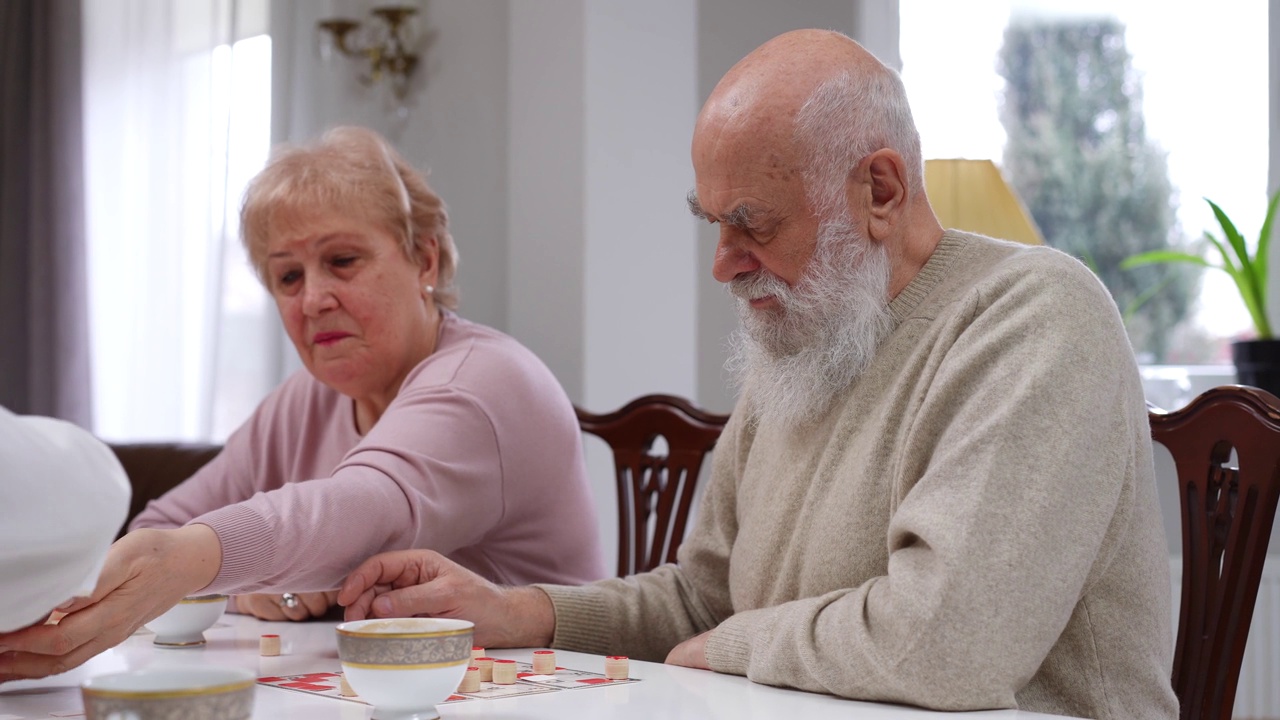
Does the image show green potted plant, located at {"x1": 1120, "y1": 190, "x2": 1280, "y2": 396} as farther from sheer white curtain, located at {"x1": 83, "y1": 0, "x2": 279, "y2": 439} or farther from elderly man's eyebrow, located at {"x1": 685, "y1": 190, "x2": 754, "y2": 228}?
sheer white curtain, located at {"x1": 83, "y1": 0, "x2": 279, "y2": 439}

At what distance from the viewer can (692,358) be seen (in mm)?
3482

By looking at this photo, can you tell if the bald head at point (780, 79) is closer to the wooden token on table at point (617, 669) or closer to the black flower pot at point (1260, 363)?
the wooden token on table at point (617, 669)

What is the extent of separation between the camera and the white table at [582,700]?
3.75 feet

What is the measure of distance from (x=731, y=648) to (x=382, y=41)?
2903mm

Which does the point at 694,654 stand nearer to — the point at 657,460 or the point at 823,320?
the point at 823,320

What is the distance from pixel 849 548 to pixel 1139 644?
301 mm

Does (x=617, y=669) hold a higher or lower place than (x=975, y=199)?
lower

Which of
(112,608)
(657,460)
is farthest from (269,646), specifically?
(657,460)

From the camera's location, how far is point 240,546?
4.74ft

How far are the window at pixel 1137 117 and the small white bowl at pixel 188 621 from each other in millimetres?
2956

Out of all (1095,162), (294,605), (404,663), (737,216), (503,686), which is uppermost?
(1095,162)

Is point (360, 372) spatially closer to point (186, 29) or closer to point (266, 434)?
point (266, 434)

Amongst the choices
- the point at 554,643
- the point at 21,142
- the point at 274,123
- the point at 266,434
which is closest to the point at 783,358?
the point at 554,643

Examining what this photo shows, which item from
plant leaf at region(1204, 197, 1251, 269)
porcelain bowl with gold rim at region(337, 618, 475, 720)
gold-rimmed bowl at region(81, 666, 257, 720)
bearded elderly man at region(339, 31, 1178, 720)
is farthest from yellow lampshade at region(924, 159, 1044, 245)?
gold-rimmed bowl at region(81, 666, 257, 720)
